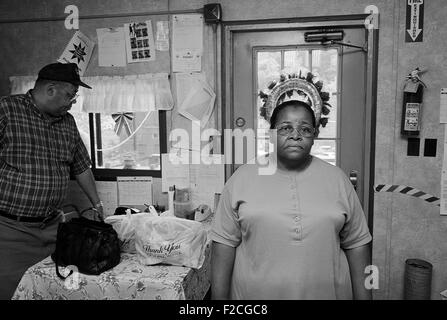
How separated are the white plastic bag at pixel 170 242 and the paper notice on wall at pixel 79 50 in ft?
4.76

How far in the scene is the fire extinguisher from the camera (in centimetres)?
253

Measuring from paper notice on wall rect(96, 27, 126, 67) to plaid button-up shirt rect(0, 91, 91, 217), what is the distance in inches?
28.2

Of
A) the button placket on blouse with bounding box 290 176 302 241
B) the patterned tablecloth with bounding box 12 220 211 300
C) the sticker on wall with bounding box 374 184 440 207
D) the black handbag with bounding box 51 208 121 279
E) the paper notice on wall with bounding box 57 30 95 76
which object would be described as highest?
the paper notice on wall with bounding box 57 30 95 76

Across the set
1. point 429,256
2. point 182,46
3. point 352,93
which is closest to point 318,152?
point 352,93

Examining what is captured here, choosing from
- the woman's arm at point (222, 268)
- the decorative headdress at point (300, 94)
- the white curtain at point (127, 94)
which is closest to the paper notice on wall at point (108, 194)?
the white curtain at point (127, 94)

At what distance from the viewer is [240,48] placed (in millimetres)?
2803

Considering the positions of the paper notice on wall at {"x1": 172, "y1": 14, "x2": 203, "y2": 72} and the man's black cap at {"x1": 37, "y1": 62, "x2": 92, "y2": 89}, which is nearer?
the man's black cap at {"x1": 37, "y1": 62, "x2": 92, "y2": 89}

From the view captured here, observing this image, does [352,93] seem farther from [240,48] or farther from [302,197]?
[302,197]

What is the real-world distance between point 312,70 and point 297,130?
137 cm

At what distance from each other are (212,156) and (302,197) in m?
1.48

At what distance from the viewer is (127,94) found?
9.50 feet

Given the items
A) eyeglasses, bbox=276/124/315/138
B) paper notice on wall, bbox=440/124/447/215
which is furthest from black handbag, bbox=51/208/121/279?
paper notice on wall, bbox=440/124/447/215

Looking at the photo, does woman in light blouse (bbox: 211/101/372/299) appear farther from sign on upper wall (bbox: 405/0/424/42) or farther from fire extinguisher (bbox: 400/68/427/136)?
sign on upper wall (bbox: 405/0/424/42)

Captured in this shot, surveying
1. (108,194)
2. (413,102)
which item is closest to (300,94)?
(413,102)
